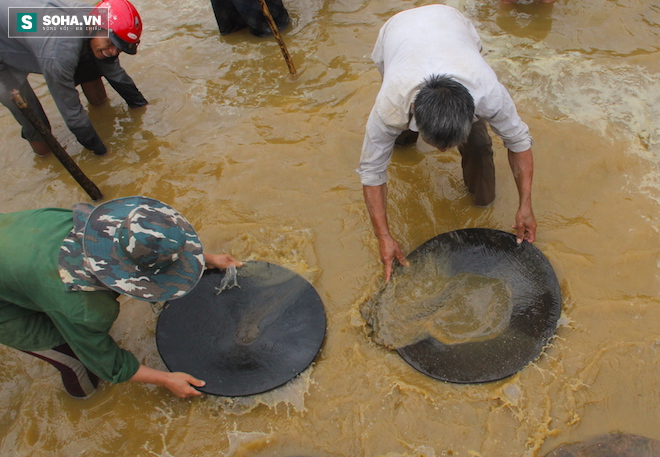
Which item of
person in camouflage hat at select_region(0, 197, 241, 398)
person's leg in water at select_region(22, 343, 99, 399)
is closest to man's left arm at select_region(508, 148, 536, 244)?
person in camouflage hat at select_region(0, 197, 241, 398)

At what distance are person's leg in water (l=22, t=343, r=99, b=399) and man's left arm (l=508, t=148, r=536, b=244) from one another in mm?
2577

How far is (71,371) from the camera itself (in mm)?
2305

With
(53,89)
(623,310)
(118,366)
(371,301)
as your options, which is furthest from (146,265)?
(623,310)

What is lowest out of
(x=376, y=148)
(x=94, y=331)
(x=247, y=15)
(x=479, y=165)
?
(x=479, y=165)

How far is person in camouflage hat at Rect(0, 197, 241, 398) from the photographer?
1751 millimetres

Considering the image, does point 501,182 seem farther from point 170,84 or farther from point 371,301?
point 170,84

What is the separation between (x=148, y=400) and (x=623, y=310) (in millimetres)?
2738

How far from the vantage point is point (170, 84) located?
4410 mm

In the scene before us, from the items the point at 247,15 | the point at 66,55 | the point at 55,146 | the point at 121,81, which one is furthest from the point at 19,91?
the point at 247,15

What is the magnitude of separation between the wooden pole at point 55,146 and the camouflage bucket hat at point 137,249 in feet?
4.44

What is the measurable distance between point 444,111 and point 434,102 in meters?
0.06

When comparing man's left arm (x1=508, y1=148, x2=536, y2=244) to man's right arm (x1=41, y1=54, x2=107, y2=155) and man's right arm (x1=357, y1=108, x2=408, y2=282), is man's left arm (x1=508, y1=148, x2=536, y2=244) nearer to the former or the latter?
man's right arm (x1=357, y1=108, x2=408, y2=282)

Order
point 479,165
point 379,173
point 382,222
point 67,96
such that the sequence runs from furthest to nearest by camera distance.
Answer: point 67,96 → point 479,165 → point 382,222 → point 379,173

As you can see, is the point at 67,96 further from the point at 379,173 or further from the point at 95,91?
the point at 379,173
